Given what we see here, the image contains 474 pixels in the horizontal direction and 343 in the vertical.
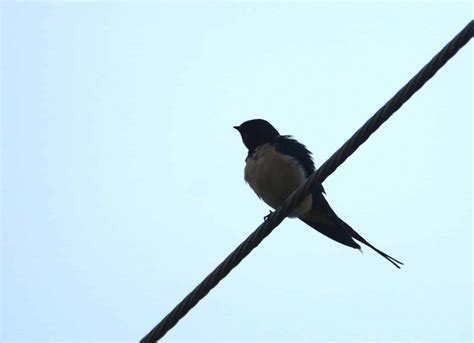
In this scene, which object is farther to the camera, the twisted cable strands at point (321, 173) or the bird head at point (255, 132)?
the bird head at point (255, 132)

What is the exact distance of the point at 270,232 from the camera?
3621mm

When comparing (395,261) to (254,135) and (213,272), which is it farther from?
(254,135)

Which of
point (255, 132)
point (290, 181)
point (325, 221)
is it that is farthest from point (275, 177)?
point (255, 132)

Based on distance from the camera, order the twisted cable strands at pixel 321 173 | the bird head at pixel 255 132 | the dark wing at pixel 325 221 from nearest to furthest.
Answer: the twisted cable strands at pixel 321 173 → the dark wing at pixel 325 221 → the bird head at pixel 255 132

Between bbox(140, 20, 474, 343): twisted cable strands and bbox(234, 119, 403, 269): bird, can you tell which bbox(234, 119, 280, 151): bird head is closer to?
bbox(234, 119, 403, 269): bird

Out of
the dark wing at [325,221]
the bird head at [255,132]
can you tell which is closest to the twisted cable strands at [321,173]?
the dark wing at [325,221]

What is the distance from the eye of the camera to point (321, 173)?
131 inches

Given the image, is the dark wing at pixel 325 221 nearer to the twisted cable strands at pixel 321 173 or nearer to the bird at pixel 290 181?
the bird at pixel 290 181

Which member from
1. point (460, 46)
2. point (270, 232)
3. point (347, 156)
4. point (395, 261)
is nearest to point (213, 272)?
point (270, 232)

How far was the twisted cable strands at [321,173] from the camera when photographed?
274 centimetres

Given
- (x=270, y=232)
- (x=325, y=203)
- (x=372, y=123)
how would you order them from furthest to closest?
(x=325, y=203) → (x=270, y=232) → (x=372, y=123)

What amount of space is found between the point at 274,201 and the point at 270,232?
1969 millimetres

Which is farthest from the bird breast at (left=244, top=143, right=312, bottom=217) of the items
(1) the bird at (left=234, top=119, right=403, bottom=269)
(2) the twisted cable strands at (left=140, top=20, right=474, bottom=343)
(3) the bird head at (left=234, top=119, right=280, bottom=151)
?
(2) the twisted cable strands at (left=140, top=20, right=474, bottom=343)

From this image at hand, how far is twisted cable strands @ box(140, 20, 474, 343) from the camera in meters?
2.74
